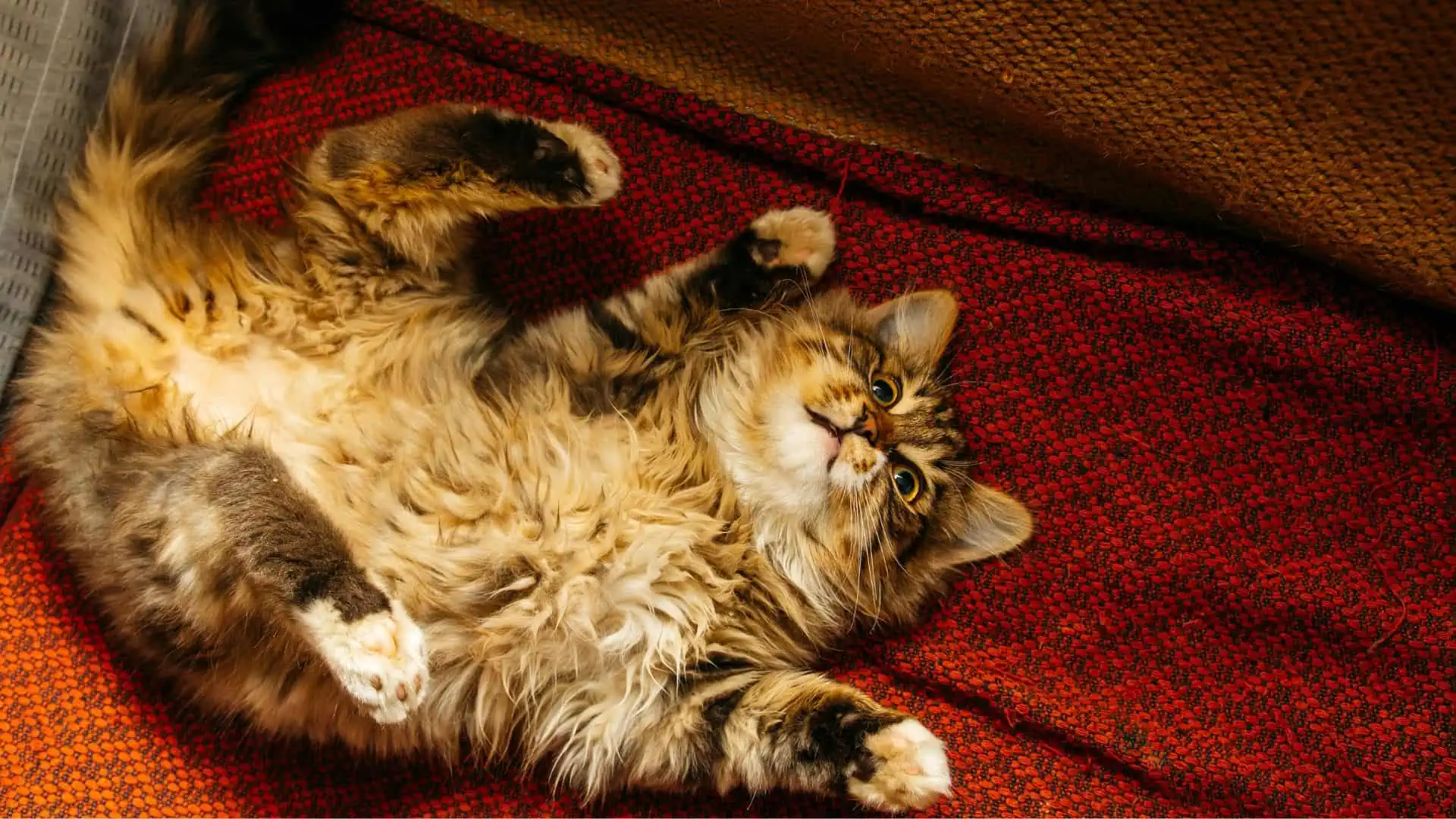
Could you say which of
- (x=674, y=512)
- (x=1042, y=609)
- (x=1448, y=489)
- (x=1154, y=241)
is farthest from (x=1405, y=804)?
(x=674, y=512)

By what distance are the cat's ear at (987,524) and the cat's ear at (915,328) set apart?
0.96 feet

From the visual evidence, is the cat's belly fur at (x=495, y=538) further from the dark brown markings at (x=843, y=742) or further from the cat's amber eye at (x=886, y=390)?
the cat's amber eye at (x=886, y=390)

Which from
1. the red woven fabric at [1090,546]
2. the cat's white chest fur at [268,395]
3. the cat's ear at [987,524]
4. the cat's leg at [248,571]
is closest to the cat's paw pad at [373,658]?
the cat's leg at [248,571]

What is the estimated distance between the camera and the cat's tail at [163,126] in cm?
177

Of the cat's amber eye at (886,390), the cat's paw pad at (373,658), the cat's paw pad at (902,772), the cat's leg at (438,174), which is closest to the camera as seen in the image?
the cat's paw pad at (373,658)

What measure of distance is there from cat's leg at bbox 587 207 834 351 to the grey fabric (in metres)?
1.06

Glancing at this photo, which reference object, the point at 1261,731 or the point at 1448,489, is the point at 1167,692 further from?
the point at 1448,489

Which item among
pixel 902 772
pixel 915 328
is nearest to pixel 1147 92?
pixel 915 328

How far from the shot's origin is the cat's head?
1.72 m

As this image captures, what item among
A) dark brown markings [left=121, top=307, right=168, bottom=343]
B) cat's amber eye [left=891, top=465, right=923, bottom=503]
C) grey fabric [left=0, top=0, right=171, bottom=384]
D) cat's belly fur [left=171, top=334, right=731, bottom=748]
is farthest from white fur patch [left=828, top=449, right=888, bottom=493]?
grey fabric [left=0, top=0, right=171, bottom=384]

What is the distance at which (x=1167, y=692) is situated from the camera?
196cm

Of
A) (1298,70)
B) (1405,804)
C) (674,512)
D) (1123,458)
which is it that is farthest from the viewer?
(1123,458)

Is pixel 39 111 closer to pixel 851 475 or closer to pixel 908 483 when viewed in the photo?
pixel 851 475

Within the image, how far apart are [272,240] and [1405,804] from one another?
8.22 feet
